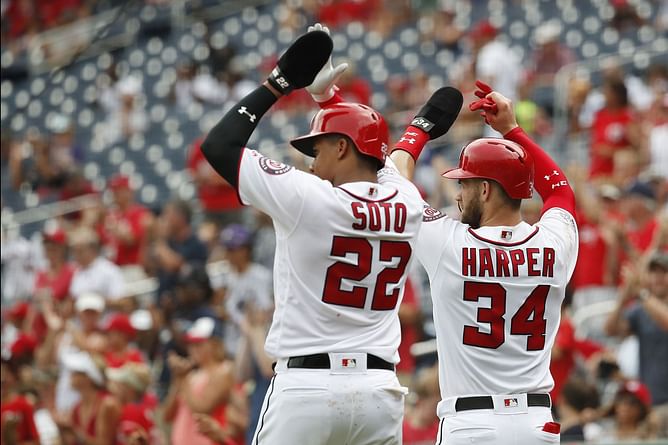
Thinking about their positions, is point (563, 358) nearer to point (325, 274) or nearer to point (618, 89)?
point (618, 89)

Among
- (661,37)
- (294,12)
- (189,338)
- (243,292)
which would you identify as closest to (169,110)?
(294,12)

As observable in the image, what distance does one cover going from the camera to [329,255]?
4672 mm

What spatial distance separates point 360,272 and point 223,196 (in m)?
8.75

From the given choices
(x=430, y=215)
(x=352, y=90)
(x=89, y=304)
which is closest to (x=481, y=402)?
(x=430, y=215)

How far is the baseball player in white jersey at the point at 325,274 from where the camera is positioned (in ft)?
15.0

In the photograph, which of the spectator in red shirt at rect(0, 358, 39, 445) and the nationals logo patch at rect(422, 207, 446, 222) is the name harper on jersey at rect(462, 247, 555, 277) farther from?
the spectator in red shirt at rect(0, 358, 39, 445)

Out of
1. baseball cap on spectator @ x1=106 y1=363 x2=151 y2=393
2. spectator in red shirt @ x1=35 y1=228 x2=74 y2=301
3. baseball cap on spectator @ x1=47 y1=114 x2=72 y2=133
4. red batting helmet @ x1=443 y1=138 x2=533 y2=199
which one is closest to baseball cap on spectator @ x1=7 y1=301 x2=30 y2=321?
spectator in red shirt @ x1=35 y1=228 x2=74 y2=301

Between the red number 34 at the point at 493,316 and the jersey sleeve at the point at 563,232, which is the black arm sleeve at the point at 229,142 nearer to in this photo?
the red number 34 at the point at 493,316

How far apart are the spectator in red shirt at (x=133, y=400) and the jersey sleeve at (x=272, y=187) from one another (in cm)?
340

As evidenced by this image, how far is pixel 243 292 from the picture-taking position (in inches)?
369

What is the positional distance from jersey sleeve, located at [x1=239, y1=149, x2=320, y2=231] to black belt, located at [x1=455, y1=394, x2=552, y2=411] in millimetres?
935

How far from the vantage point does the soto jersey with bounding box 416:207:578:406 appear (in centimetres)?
486

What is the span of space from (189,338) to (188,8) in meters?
12.4

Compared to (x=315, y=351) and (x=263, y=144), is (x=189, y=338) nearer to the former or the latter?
(x=315, y=351)
